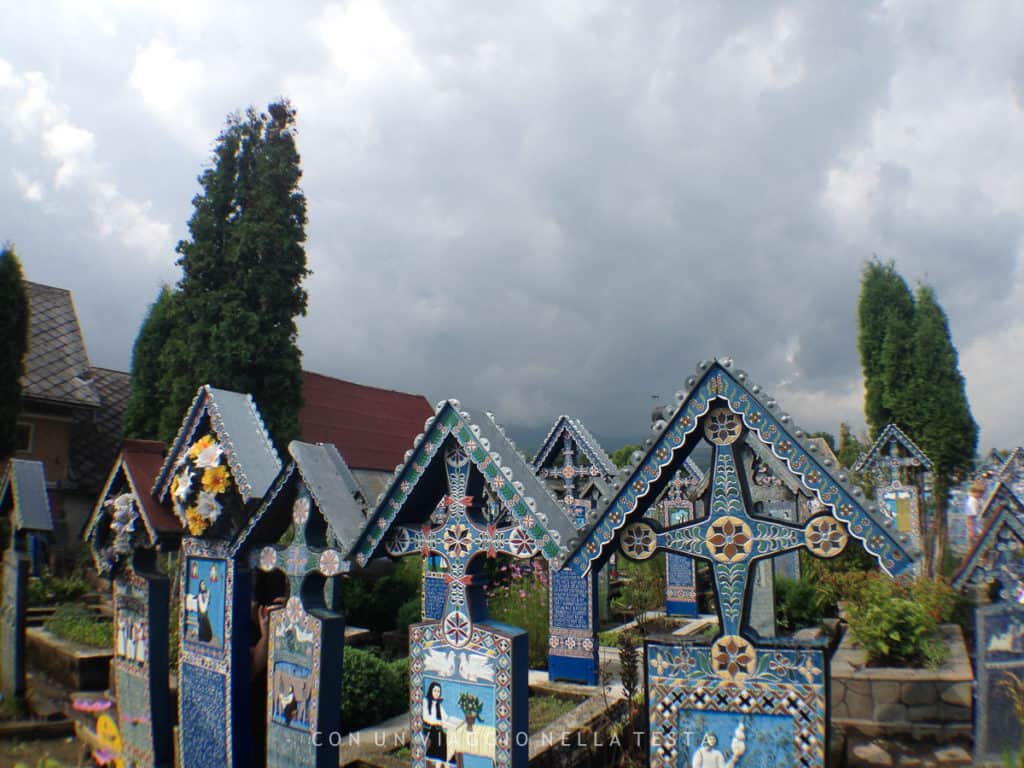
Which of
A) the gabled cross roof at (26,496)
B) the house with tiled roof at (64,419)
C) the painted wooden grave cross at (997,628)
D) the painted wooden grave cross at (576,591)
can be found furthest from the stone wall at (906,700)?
the house with tiled roof at (64,419)

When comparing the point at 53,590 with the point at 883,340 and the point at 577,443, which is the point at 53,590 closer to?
the point at 577,443

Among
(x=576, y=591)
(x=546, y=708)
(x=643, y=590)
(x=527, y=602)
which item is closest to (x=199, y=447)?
(x=546, y=708)

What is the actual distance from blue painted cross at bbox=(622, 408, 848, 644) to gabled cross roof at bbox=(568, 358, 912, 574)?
0.11 meters

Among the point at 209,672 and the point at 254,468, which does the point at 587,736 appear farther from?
the point at 254,468

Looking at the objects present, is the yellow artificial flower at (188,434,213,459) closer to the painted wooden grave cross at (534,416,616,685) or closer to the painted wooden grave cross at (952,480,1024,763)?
the painted wooden grave cross at (534,416,616,685)

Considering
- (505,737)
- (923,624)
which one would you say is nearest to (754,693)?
(505,737)

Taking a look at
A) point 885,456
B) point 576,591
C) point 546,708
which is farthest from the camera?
point 885,456

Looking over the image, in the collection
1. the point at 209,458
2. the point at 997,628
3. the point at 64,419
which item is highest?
the point at 64,419

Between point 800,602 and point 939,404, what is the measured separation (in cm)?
850

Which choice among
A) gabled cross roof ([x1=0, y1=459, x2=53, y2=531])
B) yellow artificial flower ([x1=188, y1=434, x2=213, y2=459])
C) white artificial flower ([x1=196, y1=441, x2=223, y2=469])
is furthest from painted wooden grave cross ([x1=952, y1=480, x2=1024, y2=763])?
gabled cross roof ([x1=0, y1=459, x2=53, y2=531])

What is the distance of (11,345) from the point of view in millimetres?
14781

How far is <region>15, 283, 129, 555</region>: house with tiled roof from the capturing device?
17.5m

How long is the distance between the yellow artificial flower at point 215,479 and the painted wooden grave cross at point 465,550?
1.31 meters

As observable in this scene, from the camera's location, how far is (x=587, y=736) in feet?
19.2
